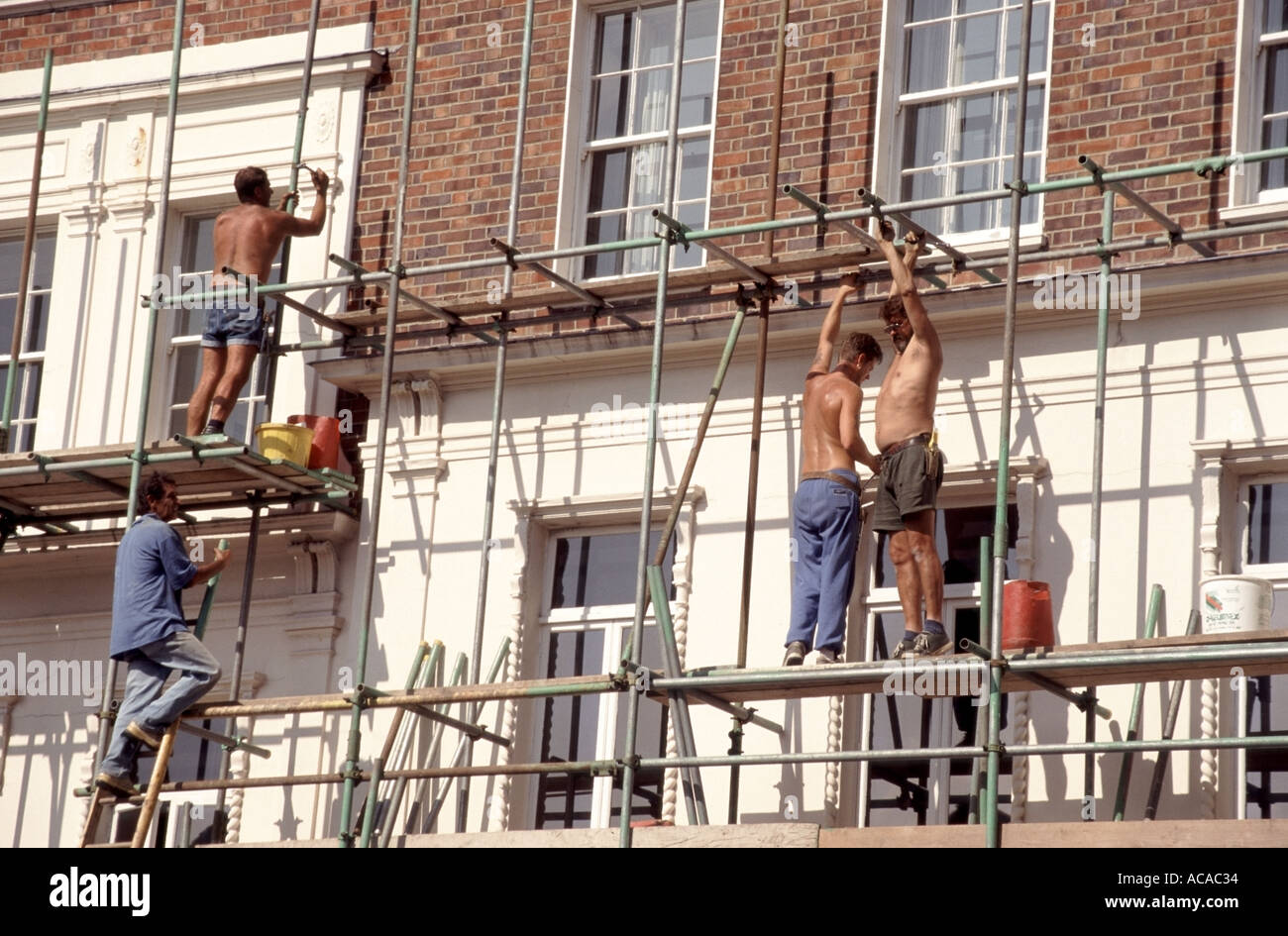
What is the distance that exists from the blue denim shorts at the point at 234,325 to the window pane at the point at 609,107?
262 centimetres

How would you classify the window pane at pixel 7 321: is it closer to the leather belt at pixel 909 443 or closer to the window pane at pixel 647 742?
the window pane at pixel 647 742

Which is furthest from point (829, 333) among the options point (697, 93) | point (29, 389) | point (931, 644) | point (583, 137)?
point (29, 389)

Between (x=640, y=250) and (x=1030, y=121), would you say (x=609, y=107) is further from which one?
(x=1030, y=121)

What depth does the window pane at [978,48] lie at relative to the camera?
51.5 feet

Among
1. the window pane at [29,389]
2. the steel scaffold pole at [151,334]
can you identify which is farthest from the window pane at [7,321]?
the steel scaffold pole at [151,334]

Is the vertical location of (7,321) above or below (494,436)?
above

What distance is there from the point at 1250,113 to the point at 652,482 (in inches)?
163

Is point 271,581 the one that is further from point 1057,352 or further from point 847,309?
point 1057,352

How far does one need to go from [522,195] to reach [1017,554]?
4.39 metres

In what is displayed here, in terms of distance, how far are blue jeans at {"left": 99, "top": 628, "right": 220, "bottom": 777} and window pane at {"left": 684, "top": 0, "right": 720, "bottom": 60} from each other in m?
5.21

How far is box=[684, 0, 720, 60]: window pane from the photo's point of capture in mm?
16719

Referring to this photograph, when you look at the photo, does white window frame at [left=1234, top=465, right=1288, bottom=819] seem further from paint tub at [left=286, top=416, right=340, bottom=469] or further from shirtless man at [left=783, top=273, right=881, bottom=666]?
paint tub at [left=286, top=416, right=340, bottom=469]

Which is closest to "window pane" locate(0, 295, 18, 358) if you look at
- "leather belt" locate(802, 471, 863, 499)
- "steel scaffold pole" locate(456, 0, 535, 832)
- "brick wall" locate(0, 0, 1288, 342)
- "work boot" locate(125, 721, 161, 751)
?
"brick wall" locate(0, 0, 1288, 342)

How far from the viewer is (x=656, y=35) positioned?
16.9 meters
